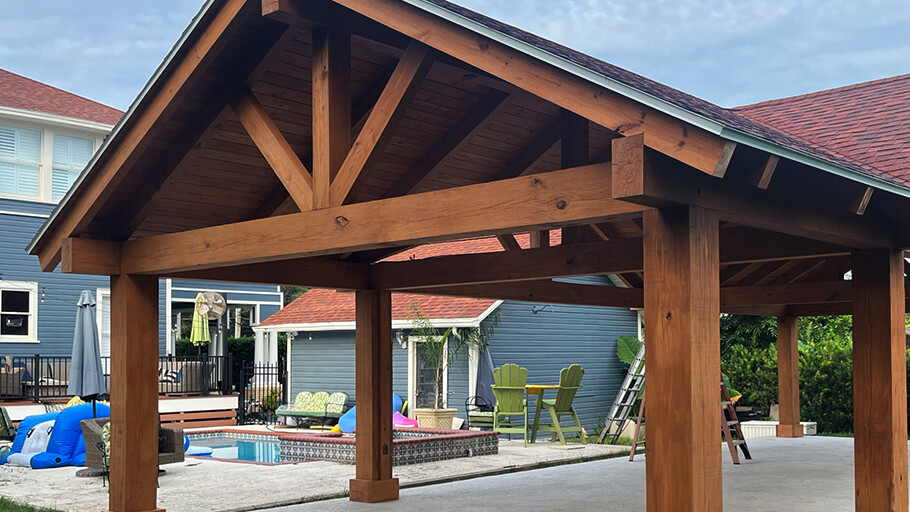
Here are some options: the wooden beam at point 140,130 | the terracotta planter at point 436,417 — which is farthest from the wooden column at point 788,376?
the wooden beam at point 140,130

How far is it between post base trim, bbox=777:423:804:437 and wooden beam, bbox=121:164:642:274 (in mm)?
12684

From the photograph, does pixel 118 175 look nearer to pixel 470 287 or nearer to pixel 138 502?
pixel 138 502

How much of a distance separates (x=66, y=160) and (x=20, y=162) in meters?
1.09

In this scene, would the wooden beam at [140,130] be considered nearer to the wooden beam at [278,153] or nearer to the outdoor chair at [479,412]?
the wooden beam at [278,153]

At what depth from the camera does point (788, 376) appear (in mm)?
16562

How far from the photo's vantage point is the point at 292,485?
10984mm

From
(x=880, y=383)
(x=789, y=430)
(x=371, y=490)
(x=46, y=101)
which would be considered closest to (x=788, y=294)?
(x=880, y=383)

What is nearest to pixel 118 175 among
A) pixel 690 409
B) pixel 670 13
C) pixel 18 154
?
pixel 690 409

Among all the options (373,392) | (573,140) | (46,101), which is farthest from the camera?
(46,101)

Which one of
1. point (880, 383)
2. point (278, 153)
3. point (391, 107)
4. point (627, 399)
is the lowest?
point (627, 399)

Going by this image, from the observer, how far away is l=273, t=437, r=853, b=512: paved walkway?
30.3 ft

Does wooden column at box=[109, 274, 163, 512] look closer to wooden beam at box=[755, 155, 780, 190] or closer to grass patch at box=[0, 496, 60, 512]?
grass patch at box=[0, 496, 60, 512]

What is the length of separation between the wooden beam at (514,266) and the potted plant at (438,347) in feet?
28.1

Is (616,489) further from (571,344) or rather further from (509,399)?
(571,344)
